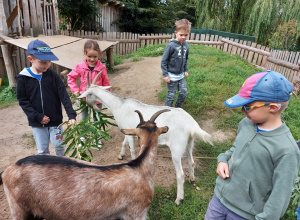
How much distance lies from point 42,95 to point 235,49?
12.2 m

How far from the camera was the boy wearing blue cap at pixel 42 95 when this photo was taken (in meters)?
2.79

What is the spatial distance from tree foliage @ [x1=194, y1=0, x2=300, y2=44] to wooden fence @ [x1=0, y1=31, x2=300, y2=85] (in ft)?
5.71

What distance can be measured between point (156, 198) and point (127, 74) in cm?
638

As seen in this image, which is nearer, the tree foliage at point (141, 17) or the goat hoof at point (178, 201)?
the goat hoof at point (178, 201)

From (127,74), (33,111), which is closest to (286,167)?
(33,111)

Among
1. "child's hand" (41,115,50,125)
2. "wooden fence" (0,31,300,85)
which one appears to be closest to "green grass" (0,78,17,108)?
"wooden fence" (0,31,300,85)

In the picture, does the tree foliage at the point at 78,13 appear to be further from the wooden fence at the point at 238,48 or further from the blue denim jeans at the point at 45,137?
the blue denim jeans at the point at 45,137

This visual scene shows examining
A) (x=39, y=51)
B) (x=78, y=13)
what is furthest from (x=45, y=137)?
(x=78, y=13)

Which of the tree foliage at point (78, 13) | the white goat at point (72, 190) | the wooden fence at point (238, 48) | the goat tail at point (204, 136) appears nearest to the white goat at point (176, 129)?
the goat tail at point (204, 136)

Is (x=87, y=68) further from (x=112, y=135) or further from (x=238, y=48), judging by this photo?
(x=238, y=48)

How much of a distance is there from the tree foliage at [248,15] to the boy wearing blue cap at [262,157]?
47.2 feet

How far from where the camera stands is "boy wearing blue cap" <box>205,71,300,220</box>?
4.44ft

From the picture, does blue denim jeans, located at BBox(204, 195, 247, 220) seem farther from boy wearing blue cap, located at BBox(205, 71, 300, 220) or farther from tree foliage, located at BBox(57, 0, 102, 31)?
tree foliage, located at BBox(57, 0, 102, 31)

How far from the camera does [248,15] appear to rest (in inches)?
596
